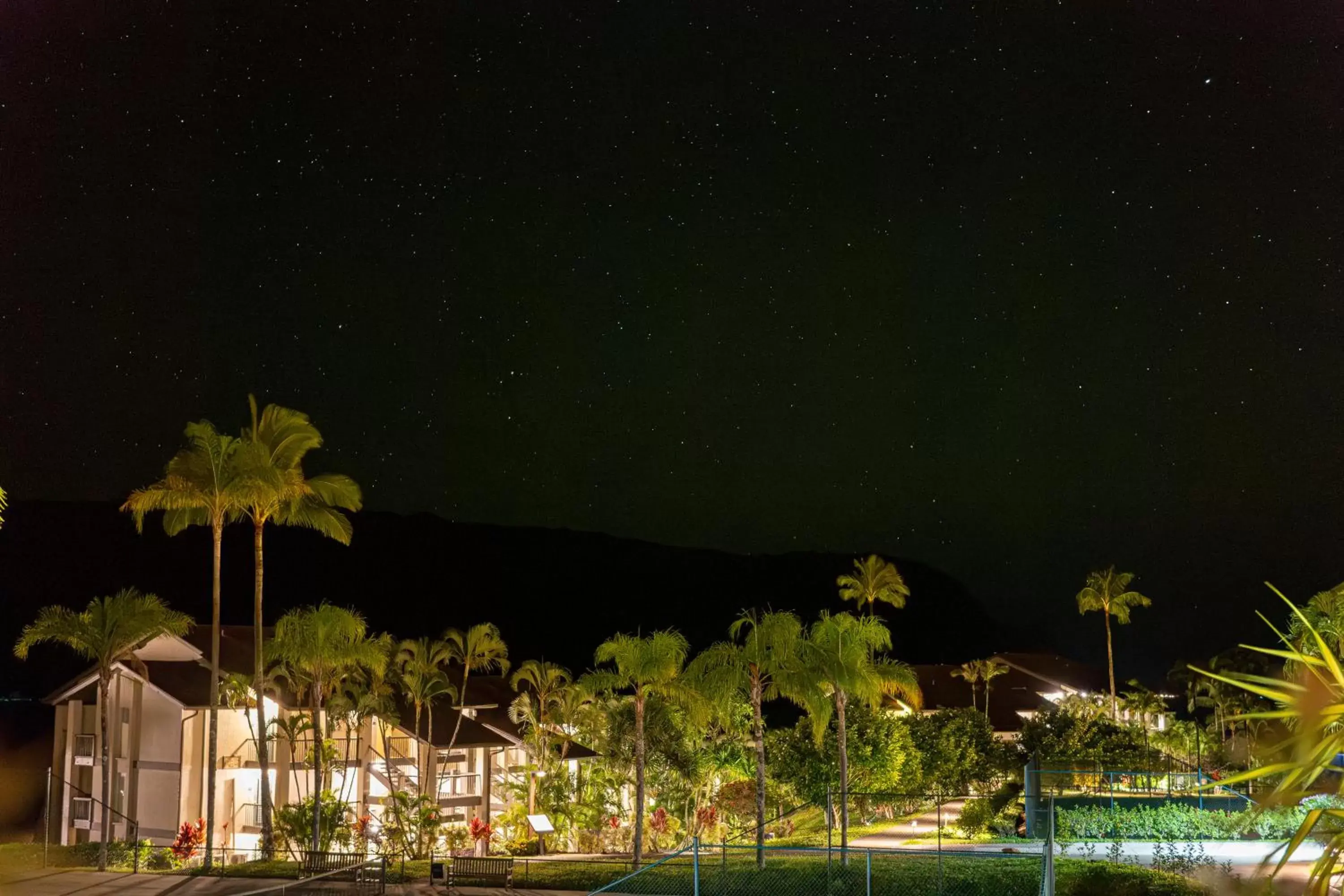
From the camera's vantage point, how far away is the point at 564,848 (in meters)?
43.7

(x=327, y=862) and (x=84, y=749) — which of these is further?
(x=84, y=749)

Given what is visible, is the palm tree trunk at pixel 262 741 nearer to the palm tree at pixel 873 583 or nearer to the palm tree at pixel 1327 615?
the palm tree at pixel 1327 615

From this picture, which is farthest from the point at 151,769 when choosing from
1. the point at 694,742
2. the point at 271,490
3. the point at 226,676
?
the point at 694,742

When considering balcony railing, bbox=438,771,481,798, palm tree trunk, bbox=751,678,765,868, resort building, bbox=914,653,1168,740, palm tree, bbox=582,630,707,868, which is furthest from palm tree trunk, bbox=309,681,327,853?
resort building, bbox=914,653,1168,740

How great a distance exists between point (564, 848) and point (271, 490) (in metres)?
17.2

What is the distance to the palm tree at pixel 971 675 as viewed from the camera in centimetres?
7375

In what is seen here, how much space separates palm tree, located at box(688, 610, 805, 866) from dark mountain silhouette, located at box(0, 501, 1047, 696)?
118067mm

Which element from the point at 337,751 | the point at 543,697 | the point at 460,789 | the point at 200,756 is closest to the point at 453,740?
the point at 460,789

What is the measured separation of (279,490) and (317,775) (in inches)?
297

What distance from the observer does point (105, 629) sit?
36.5 m

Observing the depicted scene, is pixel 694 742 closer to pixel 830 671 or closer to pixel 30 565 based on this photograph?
pixel 830 671

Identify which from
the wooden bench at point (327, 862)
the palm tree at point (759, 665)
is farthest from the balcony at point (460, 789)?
the palm tree at point (759, 665)

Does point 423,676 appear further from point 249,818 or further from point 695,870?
point 695,870

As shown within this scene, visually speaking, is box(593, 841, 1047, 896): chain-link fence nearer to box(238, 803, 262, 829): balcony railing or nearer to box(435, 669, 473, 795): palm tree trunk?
box(435, 669, 473, 795): palm tree trunk
